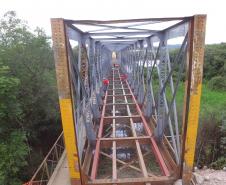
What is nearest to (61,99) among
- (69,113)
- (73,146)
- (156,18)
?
(69,113)

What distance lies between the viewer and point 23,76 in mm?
13906

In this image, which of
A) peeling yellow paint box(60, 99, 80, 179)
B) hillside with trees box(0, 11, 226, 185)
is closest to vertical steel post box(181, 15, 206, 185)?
peeling yellow paint box(60, 99, 80, 179)

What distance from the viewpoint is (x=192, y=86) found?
4.07 meters

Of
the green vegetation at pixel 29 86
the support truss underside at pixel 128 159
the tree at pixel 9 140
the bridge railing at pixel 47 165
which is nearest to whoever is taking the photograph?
the support truss underside at pixel 128 159

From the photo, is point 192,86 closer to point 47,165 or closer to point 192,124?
point 192,124

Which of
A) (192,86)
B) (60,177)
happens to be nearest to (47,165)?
(60,177)

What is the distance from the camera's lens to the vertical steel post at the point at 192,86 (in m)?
3.83

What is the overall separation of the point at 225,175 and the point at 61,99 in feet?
16.1

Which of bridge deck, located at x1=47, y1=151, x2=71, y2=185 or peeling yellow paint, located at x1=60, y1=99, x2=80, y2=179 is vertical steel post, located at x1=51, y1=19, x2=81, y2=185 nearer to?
peeling yellow paint, located at x1=60, y1=99, x2=80, y2=179

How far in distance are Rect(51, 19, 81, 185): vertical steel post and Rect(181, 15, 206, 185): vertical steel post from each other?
1.95 meters

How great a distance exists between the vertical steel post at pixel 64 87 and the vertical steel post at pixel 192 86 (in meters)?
1.95

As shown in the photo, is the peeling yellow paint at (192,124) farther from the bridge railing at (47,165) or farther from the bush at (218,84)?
the bush at (218,84)

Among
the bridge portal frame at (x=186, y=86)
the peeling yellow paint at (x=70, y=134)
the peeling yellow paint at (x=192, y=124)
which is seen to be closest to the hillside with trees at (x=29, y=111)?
the peeling yellow paint at (x=70, y=134)

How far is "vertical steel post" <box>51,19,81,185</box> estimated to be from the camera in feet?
12.6
